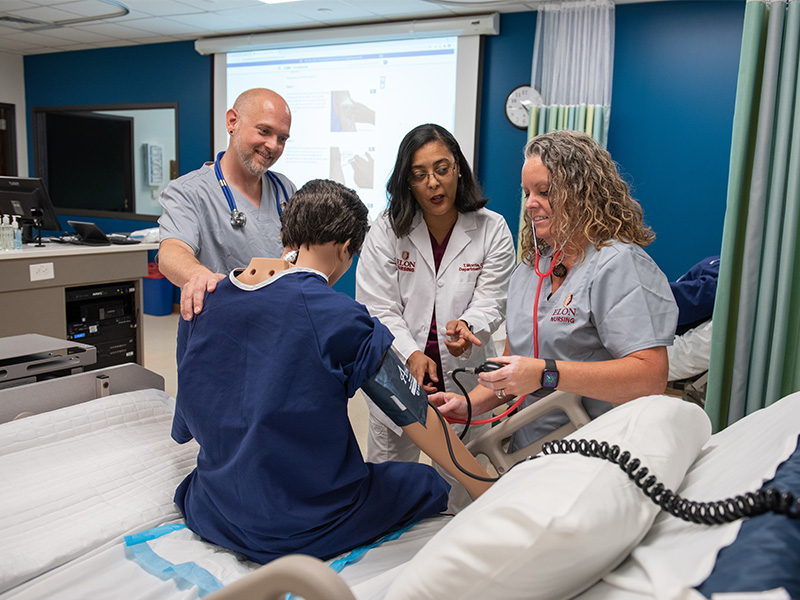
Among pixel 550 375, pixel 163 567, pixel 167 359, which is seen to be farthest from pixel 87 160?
pixel 550 375

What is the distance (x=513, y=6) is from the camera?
4.54m

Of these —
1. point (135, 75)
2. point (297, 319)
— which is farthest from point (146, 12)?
point (297, 319)

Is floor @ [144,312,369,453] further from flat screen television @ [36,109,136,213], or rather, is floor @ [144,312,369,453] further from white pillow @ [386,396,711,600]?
white pillow @ [386,396,711,600]

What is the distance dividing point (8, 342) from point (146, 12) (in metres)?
4.07

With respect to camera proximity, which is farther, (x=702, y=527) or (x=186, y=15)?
(x=186, y=15)

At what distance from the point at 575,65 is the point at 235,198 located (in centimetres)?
303

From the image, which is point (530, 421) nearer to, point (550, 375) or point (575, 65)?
point (550, 375)

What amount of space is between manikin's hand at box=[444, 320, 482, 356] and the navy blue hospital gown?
1.95 ft

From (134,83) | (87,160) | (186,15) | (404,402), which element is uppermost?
(186,15)

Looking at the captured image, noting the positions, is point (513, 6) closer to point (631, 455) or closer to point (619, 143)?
point (619, 143)

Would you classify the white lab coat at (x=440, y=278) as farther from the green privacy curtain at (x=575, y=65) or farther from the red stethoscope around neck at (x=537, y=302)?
the green privacy curtain at (x=575, y=65)

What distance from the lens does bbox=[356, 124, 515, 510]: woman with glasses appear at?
2023 millimetres

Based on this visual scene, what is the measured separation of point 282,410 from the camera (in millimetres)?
1192

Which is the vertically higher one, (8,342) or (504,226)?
(504,226)
